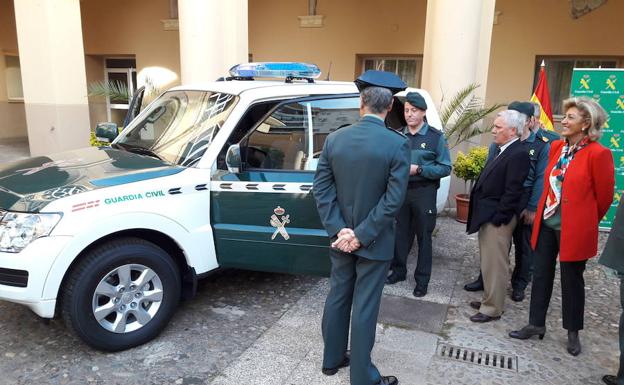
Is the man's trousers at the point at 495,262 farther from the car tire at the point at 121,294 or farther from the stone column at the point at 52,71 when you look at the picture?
the stone column at the point at 52,71

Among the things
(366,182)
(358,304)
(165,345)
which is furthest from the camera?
(165,345)

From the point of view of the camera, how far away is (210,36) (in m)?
7.52

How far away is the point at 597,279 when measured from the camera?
5.02 m

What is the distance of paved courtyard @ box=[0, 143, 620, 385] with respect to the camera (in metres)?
3.20

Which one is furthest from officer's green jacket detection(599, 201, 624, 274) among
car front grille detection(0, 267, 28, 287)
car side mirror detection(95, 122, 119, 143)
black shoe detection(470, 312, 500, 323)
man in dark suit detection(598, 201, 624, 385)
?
car side mirror detection(95, 122, 119, 143)

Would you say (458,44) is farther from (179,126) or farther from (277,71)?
(179,126)

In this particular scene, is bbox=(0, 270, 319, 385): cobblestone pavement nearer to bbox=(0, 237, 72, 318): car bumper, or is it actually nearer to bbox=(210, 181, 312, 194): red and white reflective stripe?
bbox=(0, 237, 72, 318): car bumper

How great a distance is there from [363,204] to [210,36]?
5.68m

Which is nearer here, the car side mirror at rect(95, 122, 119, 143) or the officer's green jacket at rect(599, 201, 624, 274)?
the officer's green jacket at rect(599, 201, 624, 274)

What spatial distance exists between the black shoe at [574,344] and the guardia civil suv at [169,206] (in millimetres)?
1917

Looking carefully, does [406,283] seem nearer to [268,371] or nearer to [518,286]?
[518,286]

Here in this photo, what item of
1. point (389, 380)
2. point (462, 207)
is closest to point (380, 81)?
point (389, 380)

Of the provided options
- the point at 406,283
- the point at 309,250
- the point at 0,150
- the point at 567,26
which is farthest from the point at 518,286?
the point at 0,150

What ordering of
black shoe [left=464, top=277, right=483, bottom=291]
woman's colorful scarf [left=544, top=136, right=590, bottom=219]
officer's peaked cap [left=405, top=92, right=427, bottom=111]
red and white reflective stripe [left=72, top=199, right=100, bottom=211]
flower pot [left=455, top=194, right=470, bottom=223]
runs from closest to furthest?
red and white reflective stripe [left=72, top=199, right=100, bottom=211]
woman's colorful scarf [left=544, top=136, right=590, bottom=219]
officer's peaked cap [left=405, top=92, right=427, bottom=111]
black shoe [left=464, top=277, right=483, bottom=291]
flower pot [left=455, top=194, right=470, bottom=223]
